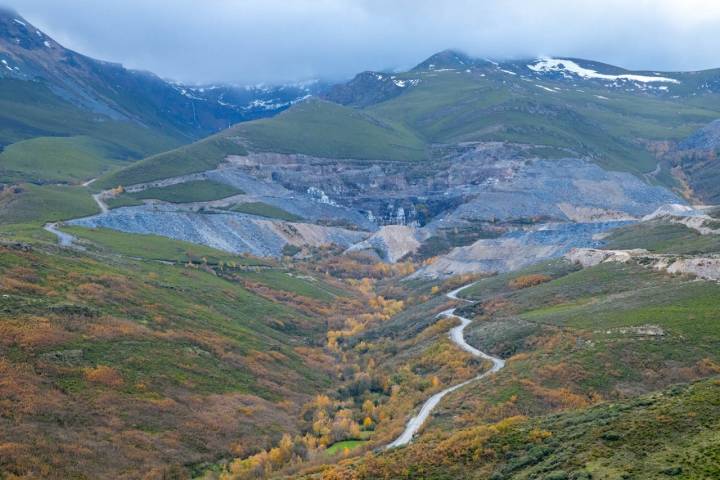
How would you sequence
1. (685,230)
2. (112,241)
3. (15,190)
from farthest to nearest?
(15,190) < (112,241) < (685,230)

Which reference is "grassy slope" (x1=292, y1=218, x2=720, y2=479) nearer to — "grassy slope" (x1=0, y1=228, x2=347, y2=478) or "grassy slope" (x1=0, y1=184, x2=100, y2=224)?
"grassy slope" (x1=0, y1=228, x2=347, y2=478)

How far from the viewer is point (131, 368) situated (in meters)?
61.1

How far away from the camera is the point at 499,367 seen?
6569cm

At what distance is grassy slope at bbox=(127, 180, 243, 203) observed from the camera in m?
175

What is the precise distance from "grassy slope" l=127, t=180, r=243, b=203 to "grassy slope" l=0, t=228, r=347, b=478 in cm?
7429

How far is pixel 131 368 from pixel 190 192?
126 meters

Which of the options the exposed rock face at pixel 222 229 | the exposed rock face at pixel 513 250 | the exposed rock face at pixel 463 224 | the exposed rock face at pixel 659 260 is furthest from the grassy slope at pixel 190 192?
the exposed rock face at pixel 659 260

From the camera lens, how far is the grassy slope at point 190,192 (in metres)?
175

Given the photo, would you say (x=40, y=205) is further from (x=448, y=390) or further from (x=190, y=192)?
(x=448, y=390)

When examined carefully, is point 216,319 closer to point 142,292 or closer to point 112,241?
point 142,292

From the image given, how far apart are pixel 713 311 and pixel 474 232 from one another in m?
110

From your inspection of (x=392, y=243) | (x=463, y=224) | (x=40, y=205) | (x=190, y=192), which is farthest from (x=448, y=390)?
(x=190, y=192)

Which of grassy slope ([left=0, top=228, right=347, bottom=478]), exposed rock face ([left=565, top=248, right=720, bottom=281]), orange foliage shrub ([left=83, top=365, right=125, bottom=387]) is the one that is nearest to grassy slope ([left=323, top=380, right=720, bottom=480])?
grassy slope ([left=0, top=228, right=347, bottom=478])

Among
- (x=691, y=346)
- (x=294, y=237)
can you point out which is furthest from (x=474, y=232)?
(x=691, y=346)
